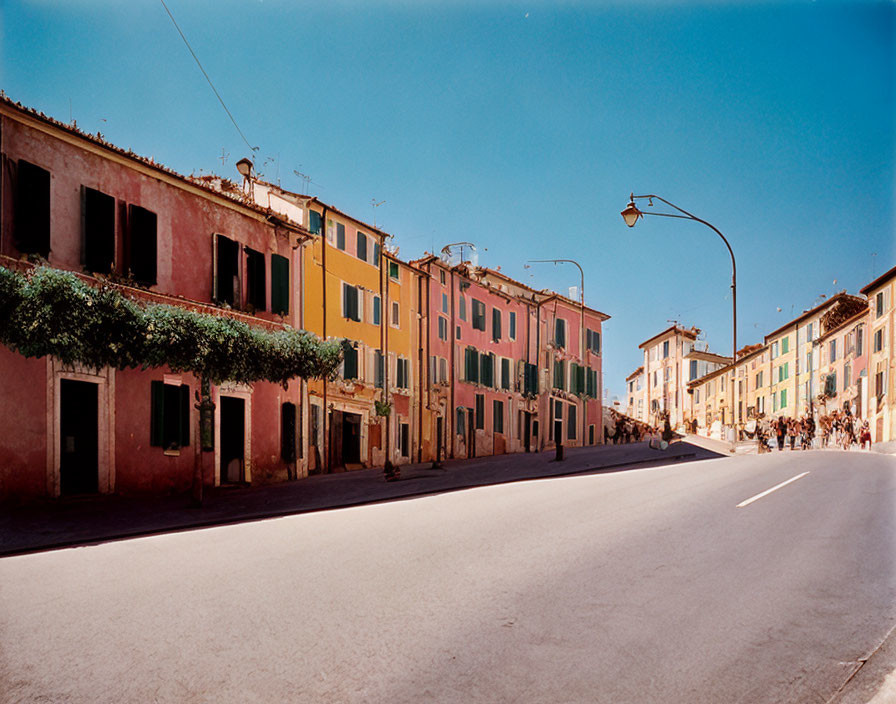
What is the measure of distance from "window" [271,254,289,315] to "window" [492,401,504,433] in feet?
63.7

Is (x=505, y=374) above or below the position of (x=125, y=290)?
below

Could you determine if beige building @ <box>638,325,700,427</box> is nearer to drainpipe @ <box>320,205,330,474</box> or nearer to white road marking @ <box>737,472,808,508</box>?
drainpipe @ <box>320,205,330,474</box>

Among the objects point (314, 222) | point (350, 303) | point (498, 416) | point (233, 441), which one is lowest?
point (498, 416)

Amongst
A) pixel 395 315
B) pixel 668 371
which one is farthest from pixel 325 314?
pixel 668 371

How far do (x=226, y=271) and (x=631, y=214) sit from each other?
1202cm

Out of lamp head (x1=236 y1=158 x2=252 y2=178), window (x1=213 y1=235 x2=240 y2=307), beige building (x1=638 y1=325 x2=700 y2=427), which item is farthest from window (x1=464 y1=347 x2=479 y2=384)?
beige building (x1=638 y1=325 x2=700 y2=427)

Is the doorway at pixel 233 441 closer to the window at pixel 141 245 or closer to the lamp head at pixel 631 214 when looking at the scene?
the window at pixel 141 245

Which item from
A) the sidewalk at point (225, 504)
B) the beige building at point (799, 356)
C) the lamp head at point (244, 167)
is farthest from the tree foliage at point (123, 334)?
the beige building at point (799, 356)

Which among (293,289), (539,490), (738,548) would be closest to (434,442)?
(293,289)

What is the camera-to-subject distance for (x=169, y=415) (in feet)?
63.9

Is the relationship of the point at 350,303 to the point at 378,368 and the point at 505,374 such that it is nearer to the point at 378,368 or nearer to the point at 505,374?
the point at 378,368

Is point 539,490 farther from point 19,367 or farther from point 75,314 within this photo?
point 19,367

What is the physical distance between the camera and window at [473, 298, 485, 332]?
4009 centimetres

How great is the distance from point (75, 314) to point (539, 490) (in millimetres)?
9543
